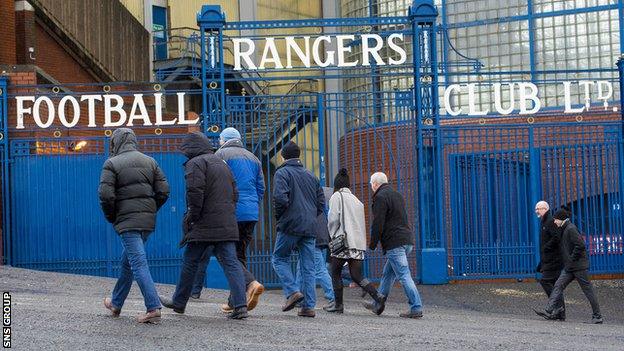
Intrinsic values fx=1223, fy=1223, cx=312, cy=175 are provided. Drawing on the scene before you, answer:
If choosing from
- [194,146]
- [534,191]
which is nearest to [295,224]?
[194,146]

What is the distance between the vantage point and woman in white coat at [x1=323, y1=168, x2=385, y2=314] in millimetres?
13375

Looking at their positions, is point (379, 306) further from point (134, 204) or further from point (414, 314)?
point (134, 204)

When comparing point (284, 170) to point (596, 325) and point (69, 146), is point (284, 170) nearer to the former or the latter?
point (596, 325)

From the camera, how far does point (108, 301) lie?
11.2 m

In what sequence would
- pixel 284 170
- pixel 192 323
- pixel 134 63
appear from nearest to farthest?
pixel 192 323, pixel 284 170, pixel 134 63

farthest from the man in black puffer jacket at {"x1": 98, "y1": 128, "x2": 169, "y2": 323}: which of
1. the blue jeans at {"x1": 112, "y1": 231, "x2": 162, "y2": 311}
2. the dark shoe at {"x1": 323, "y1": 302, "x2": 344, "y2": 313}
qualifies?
the dark shoe at {"x1": 323, "y1": 302, "x2": 344, "y2": 313}

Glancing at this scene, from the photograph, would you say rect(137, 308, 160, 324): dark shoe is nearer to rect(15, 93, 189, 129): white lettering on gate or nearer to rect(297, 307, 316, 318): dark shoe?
rect(297, 307, 316, 318): dark shoe

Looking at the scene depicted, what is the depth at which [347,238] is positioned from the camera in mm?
13391

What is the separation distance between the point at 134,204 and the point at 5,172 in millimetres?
7631

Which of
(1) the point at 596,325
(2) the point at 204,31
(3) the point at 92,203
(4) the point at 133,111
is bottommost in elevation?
(1) the point at 596,325

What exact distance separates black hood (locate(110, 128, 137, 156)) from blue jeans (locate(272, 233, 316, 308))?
2.08 meters

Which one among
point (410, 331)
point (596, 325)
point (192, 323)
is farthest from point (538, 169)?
point (192, 323)

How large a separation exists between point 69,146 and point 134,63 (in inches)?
347

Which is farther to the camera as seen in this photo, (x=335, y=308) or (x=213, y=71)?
(x=213, y=71)
